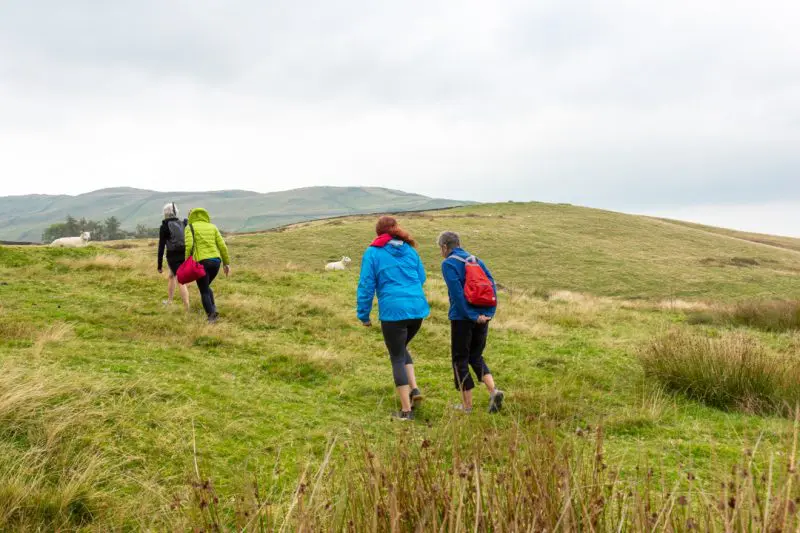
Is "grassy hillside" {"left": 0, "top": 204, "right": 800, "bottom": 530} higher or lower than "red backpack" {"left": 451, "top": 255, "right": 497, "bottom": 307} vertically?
lower

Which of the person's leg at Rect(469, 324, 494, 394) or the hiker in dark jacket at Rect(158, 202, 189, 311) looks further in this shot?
the hiker in dark jacket at Rect(158, 202, 189, 311)

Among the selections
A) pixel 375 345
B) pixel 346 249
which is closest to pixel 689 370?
pixel 375 345

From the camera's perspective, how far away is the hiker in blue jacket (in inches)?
232

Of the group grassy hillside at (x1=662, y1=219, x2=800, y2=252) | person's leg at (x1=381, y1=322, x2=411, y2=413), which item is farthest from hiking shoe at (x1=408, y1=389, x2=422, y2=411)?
grassy hillside at (x1=662, y1=219, x2=800, y2=252)

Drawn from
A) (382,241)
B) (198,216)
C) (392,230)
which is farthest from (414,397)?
(198,216)

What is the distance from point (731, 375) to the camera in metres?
6.67

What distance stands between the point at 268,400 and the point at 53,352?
283 cm

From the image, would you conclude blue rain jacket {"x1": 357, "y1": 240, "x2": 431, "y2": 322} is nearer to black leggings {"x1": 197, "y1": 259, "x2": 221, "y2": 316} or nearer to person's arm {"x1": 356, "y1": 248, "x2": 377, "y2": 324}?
person's arm {"x1": 356, "y1": 248, "x2": 377, "y2": 324}

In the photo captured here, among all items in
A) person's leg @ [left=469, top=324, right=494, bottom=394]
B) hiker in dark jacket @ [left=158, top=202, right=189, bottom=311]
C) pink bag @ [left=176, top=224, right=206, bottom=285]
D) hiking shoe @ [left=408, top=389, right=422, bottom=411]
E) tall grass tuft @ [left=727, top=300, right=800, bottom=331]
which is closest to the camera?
hiking shoe @ [left=408, top=389, right=422, bottom=411]

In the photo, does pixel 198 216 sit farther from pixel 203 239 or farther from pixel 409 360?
pixel 409 360

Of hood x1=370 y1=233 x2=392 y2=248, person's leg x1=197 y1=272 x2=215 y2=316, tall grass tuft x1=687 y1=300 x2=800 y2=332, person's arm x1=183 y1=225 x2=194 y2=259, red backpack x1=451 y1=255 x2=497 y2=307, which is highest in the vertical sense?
hood x1=370 y1=233 x2=392 y2=248

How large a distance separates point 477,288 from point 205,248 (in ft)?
18.4

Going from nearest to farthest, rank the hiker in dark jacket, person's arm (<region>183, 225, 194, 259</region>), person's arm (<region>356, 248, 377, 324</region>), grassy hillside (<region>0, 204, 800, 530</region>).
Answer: grassy hillside (<region>0, 204, 800, 530</region>) → person's arm (<region>356, 248, 377, 324</region>) → person's arm (<region>183, 225, 194, 259</region>) → the hiker in dark jacket

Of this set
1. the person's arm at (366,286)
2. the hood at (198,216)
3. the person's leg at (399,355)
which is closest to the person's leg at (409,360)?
the person's leg at (399,355)
